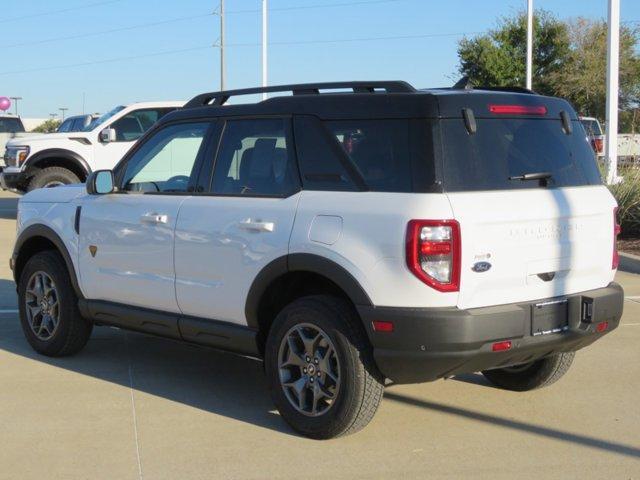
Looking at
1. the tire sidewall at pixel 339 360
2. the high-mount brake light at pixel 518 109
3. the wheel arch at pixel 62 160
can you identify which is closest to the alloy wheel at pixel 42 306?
the tire sidewall at pixel 339 360

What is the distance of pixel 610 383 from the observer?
21.4 feet

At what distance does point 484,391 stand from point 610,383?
0.91m

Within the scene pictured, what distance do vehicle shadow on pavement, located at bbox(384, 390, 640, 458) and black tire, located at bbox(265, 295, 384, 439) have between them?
3.10 feet

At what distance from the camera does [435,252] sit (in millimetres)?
4664

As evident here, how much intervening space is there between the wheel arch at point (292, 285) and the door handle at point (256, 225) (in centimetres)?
20

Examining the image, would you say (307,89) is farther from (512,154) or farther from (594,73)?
(594,73)

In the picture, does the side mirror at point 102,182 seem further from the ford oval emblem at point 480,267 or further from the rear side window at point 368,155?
the ford oval emblem at point 480,267

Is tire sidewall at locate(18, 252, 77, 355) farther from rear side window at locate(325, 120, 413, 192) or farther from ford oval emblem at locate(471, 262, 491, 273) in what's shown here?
ford oval emblem at locate(471, 262, 491, 273)

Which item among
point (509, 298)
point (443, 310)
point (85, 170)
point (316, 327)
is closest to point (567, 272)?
point (509, 298)

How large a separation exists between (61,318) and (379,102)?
3211 mm

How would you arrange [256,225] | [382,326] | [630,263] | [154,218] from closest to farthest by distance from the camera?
[382,326] → [256,225] → [154,218] → [630,263]

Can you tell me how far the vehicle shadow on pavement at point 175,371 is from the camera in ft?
19.6

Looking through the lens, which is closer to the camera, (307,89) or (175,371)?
(307,89)

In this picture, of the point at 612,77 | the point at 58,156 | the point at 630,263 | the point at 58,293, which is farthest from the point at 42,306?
the point at 612,77
